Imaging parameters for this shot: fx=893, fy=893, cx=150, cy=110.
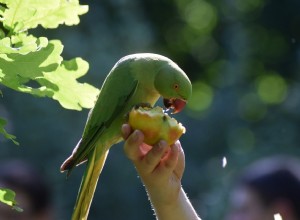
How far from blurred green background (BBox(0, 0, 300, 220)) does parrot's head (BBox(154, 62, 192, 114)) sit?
483 cm

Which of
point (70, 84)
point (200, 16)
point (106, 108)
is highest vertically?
point (70, 84)

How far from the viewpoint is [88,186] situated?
206cm

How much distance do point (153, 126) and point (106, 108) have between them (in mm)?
178

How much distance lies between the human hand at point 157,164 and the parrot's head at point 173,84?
13 cm

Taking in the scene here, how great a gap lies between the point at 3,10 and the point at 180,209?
81cm

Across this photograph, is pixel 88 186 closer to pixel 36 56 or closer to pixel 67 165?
pixel 67 165

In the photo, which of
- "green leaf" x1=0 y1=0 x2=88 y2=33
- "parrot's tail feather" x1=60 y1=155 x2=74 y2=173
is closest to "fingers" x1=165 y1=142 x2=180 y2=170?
"parrot's tail feather" x1=60 y1=155 x2=74 y2=173

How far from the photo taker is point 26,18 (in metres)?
1.52

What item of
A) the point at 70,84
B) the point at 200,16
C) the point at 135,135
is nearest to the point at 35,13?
the point at 70,84

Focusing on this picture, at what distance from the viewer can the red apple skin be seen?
192 cm

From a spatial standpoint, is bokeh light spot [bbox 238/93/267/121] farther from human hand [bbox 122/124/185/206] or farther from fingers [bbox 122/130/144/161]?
fingers [bbox 122/130/144/161]

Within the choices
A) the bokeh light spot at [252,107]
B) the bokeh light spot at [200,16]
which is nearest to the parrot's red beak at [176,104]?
the bokeh light spot at [252,107]

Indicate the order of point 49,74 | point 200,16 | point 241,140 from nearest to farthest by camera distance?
1. point 49,74
2. point 241,140
3. point 200,16

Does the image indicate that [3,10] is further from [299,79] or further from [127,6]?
[299,79]
